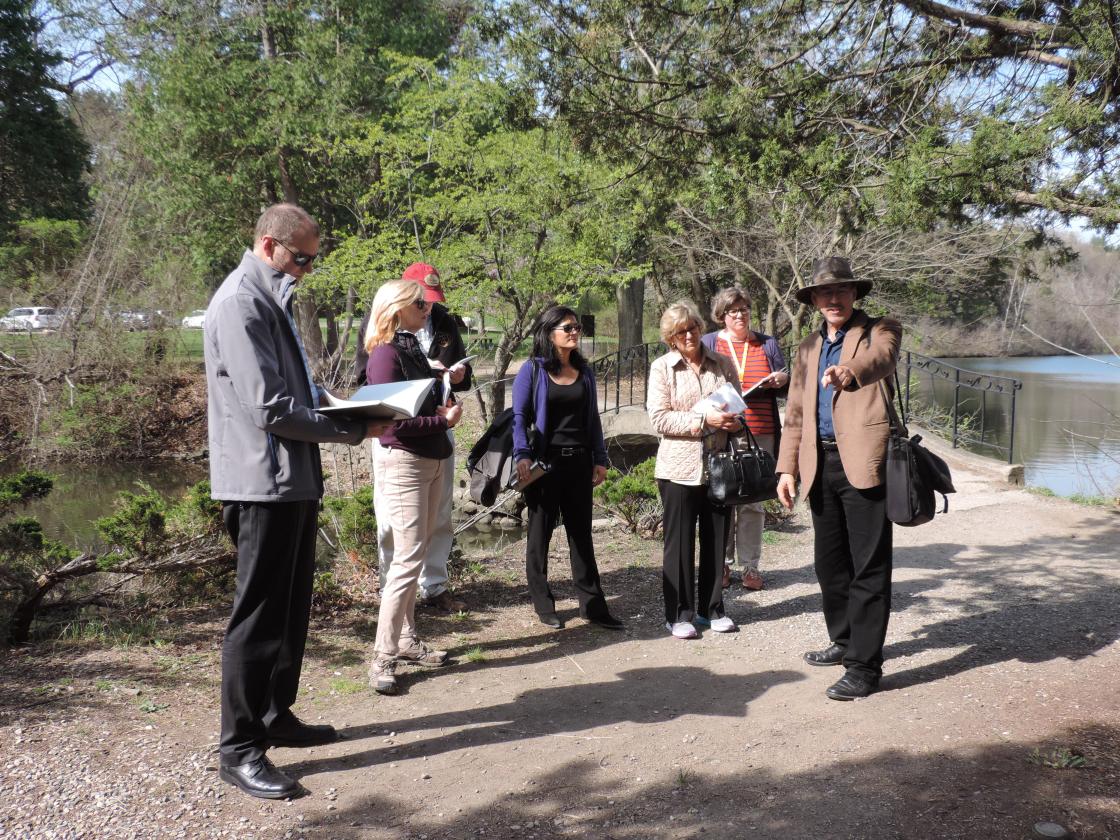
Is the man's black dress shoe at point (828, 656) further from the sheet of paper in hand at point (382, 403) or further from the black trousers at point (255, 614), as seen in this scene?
the black trousers at point (255, 614)

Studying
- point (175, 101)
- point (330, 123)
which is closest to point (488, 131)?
point (330, 123)

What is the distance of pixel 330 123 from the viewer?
18.2m

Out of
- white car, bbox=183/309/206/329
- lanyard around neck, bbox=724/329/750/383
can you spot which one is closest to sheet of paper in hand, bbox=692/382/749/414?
lanyard around neck, bbox=724/329/750/383

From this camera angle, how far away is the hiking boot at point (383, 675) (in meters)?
4.44

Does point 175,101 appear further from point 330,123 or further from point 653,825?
point 653,825

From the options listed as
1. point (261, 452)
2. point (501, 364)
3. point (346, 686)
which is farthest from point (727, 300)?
point (501, 364)

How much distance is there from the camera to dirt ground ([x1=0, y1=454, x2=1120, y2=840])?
3178 mm

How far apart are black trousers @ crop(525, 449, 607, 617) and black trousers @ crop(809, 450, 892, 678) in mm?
1409

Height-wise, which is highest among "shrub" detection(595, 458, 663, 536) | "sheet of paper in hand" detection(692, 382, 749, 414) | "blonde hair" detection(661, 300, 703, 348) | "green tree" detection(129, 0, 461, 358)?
"green tree" detection(129, 0, 461, 358)

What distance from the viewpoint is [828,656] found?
4797 mm

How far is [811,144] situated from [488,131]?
1119 centimetres

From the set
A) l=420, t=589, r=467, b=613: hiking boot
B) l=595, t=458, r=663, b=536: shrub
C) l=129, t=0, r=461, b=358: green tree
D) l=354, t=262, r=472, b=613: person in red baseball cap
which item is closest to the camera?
l=354, t=262, r=472, b=613: person in red baseball cap

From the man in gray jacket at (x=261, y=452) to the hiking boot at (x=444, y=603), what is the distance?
7.58 feet

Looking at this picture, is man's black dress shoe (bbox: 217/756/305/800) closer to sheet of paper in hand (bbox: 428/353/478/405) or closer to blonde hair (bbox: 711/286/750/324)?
sheet of paper in hand (bbox: 428/353/478/405)
